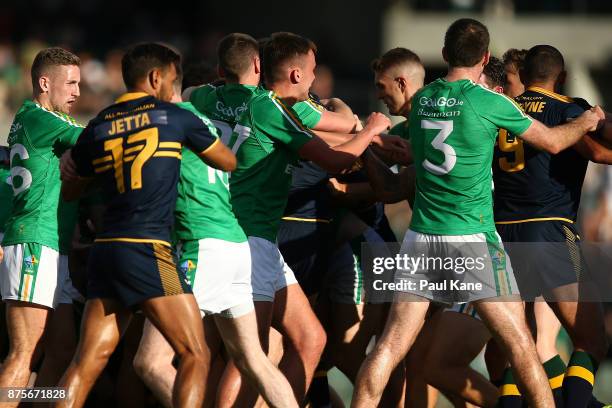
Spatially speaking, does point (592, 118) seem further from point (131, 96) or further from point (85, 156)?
point (85, 156)

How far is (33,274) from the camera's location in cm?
852

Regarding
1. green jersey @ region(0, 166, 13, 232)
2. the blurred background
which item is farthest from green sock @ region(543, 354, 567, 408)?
the blurred background

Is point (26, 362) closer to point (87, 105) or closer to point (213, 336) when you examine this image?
point (213, 336)

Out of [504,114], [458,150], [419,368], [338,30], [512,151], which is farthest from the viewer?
[338,30]

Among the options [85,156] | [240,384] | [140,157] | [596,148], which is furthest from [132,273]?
[596,148]

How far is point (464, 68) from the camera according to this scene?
8.09 meters

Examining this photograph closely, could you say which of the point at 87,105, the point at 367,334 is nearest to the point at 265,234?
the point at 367,334

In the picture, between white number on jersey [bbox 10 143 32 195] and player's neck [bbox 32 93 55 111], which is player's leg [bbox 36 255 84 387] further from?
player's neck [bbox 32 93 55 111]

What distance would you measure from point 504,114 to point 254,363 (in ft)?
7.92

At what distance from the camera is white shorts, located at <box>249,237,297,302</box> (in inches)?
323

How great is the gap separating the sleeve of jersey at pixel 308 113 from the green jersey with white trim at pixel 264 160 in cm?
44

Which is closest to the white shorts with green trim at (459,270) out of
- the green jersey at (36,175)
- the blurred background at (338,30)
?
the green jersey at (36,175)

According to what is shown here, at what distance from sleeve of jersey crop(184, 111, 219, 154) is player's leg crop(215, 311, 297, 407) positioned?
120 centimetres

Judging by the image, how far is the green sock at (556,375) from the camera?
344 inches
